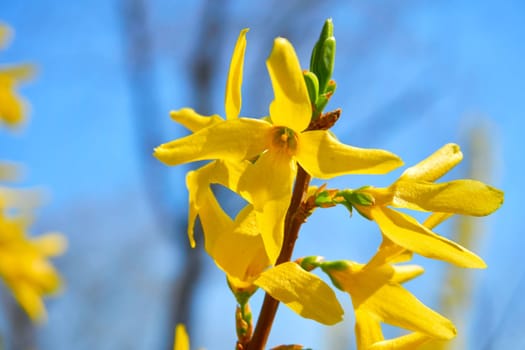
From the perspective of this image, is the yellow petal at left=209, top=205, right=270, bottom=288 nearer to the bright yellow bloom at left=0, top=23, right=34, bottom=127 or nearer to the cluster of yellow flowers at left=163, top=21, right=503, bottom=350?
the cluster of yellow flowers at left=163, top=21, right=503, bottom=350

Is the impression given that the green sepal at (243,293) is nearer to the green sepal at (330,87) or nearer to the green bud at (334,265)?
the green bud at (334,265)

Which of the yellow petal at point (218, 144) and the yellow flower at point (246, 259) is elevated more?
the yellow petal at point (218, 144)

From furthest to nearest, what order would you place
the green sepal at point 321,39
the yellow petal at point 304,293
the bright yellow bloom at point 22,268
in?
the bright yellow bloom at point 22,268, the green sepal at point 321,39, the yellow petal at point 304,293

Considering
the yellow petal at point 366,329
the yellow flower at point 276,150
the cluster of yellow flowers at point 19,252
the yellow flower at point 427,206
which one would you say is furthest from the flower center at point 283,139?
the cluster of yellow flowers at point 19,252

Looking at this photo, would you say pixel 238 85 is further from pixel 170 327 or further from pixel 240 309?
pixel 170 327

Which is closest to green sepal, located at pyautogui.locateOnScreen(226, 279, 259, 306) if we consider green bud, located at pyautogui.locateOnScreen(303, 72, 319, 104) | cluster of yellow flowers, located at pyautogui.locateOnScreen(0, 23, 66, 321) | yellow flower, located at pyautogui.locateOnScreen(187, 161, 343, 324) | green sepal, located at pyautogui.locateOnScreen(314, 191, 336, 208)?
yellow flower, located at pyautogui.locateOnScreen(187, 161, 343, 324)

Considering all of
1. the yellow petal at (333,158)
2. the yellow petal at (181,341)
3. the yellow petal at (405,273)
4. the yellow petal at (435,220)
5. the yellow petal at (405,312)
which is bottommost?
the yellow petal at (181,341)
